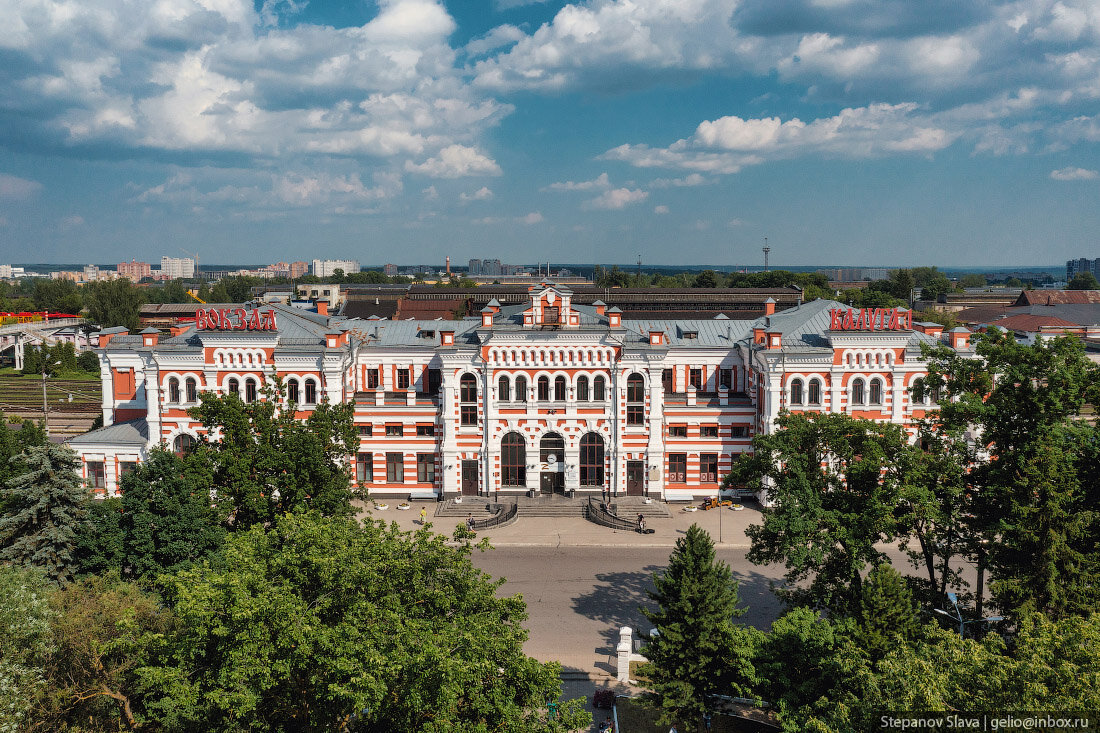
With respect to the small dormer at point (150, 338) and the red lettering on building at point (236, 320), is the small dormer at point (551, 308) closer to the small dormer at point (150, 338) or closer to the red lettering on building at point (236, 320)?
the red lettering on building at point (236, 320)

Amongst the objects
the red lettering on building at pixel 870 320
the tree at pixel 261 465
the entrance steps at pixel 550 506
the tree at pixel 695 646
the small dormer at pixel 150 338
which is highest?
the red lettering on building at pixel 870 320

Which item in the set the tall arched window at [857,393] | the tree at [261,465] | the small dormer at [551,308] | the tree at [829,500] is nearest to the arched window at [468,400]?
the small dormer at [551,308]

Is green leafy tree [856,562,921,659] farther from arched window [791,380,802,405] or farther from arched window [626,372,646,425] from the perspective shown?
arched window [626,372,646,425]

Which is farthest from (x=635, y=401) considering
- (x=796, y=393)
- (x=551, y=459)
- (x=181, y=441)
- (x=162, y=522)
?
(x=181, y=441)

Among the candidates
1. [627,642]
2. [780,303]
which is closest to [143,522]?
[627,642]

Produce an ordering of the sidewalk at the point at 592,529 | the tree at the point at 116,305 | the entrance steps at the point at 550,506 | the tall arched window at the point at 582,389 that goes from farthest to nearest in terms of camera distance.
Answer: the tree at the point at 116,305
the tall arched window at the point at 582,389
the entrance steps at the point at 550,506
the sidewalk at the point at 592,529

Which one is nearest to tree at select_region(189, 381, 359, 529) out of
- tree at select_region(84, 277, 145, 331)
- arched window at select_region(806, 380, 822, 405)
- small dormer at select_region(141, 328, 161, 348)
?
small dormer at select_region(141, 328, 161, 348)

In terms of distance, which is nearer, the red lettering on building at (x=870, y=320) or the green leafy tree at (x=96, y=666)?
the green leafy tree at (x=96, y=666)
